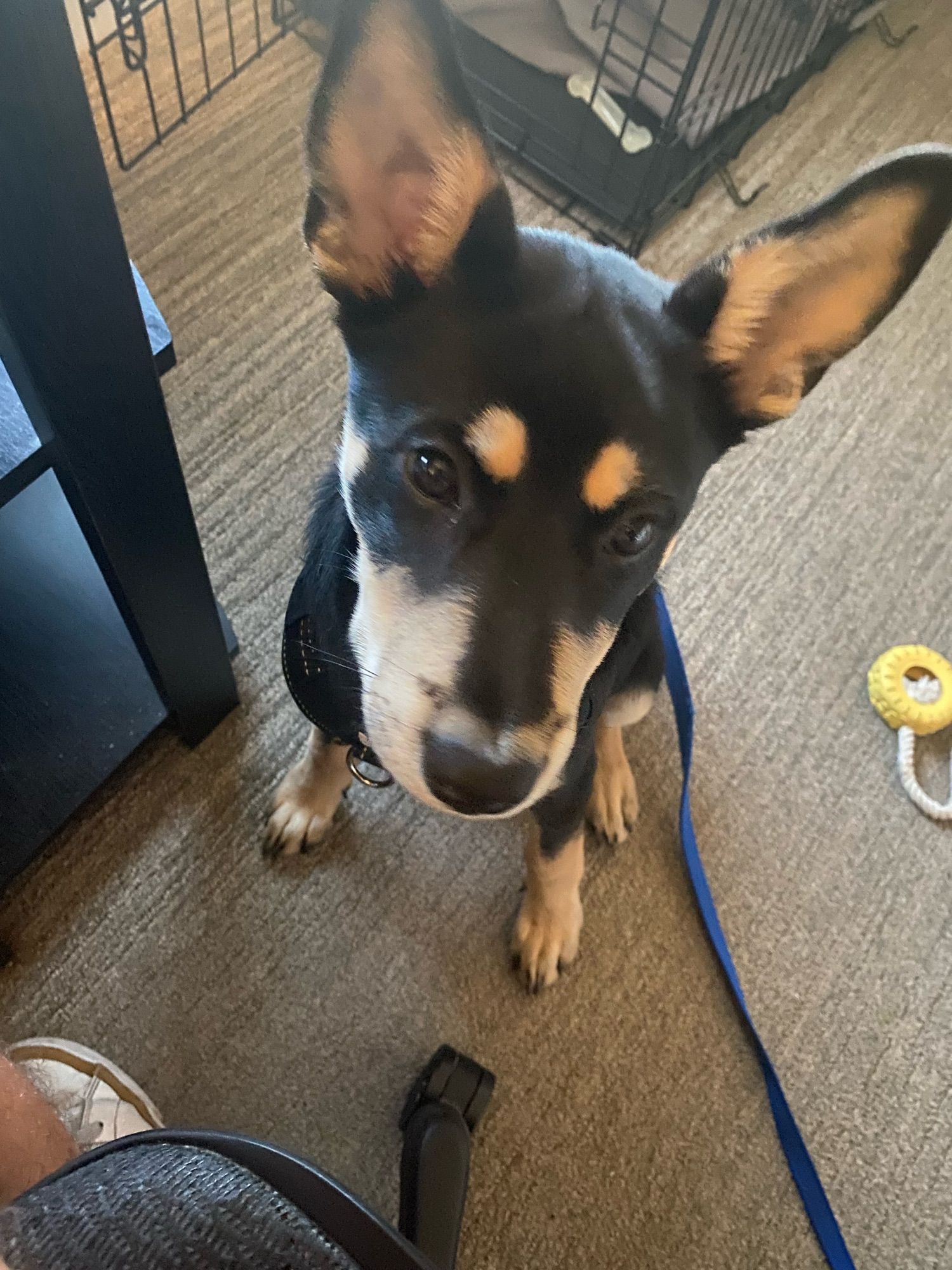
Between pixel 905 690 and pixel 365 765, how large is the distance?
1.06m

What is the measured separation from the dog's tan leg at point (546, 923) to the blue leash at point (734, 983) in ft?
0.71

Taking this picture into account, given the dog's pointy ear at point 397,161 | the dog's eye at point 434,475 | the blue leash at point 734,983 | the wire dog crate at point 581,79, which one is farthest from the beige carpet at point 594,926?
the dog's pointy ear at point 397,161

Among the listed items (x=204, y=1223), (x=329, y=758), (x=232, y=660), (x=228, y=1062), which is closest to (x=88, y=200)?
(x=204, y=1223)

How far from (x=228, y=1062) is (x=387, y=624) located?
0.86 metres

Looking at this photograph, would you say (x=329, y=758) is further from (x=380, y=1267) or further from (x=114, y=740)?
(x=380, y=1267)

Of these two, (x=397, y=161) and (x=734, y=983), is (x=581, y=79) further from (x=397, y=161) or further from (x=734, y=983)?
(x=734, y=983)

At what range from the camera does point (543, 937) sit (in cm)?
149

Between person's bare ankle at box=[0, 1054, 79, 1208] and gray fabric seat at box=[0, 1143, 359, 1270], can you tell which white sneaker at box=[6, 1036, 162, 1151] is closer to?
person's bare ankle at box=[0, 1054, 79, 1208]

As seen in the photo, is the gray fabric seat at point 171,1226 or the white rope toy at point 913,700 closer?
the gray fabric seat at point 171,1226

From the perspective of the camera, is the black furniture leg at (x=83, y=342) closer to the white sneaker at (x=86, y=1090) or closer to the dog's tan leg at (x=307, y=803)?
the dog's tan leg at (x=307, y=803)

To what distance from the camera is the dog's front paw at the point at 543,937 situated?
1.48 meters

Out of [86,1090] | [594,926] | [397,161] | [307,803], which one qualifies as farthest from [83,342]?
[594,926]

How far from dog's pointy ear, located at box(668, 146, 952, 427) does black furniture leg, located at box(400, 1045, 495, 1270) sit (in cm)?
101

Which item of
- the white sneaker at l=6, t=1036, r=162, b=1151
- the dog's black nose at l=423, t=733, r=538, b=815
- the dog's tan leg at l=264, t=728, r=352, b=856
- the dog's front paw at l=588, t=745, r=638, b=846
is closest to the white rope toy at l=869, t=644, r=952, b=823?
the dog's front paw at l=588, t=745, r=638, b=846
